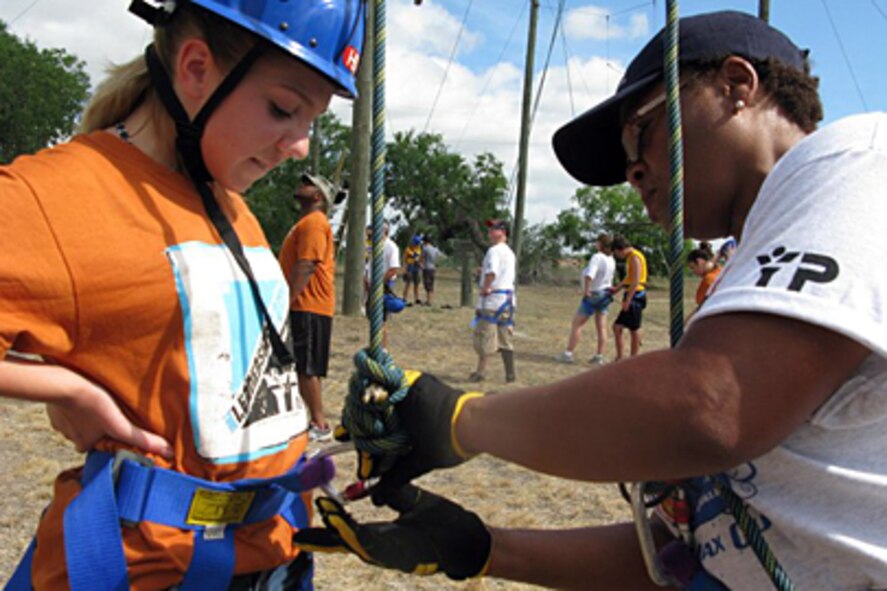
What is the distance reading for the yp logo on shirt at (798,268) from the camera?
1014mm

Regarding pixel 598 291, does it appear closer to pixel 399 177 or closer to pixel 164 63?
pixel 164 63

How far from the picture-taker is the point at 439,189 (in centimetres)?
4047

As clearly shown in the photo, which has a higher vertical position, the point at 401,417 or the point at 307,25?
the point at 307,25

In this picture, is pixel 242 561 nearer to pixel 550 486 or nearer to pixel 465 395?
pixel 465 395

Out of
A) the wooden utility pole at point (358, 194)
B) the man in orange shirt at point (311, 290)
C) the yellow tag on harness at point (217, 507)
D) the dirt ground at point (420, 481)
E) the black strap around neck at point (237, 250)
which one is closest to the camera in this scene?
the yellow tag on harness at point (217, 507)

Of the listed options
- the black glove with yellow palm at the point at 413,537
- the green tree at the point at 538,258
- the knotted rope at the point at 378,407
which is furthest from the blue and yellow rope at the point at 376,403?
the green tree at the point at 538,258

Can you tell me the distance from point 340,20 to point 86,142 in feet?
2.04

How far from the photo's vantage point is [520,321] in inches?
721

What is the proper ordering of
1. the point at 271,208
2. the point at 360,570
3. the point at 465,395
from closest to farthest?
the point at 465,395
the point at 360,570
the point at 271,208

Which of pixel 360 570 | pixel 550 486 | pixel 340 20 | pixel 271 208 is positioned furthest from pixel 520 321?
pixel 271 208

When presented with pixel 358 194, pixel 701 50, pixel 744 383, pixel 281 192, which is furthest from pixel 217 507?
pixel 281 192

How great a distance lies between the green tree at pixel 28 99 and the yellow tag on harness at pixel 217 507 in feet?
127

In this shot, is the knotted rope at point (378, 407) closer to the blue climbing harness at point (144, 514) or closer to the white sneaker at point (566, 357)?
the blue climbing harness at point (144, 514)

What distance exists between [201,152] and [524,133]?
16641mm
